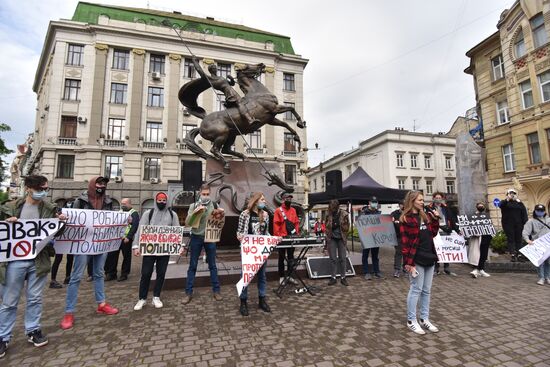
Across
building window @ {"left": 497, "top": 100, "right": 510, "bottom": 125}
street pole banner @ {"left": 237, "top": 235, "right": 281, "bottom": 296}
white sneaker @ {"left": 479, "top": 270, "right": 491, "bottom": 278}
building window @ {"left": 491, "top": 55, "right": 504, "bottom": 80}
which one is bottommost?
white sneaker @ {"left": 479, "top": 270, "right": 491, "bottom": 278}

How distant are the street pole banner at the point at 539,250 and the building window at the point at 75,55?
33212mm

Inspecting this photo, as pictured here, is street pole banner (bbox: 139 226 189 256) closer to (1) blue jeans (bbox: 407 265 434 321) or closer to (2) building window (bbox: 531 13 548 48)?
(1) blue jeans (bbox: 407 265 434 321)

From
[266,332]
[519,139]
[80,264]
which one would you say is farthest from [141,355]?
[519,139]

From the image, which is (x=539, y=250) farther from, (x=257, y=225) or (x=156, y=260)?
(x=156, y=260)

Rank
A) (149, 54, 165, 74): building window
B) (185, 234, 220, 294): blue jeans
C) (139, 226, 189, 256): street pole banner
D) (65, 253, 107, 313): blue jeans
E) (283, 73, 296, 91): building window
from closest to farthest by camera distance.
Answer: (65, 253, 107, 313): blue jeans → (139, 226, 189, 256): street pole banner → (185, 234, 220, 294): blue jeans → (149, 54, 165, 74): building window → (283, 73, 296, 91): building window

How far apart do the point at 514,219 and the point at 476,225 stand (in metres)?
1.12

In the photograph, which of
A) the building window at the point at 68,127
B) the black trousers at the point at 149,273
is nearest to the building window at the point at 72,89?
the building window at the point at 68,127

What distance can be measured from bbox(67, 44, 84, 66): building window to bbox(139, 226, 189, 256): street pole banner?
95.4 ft

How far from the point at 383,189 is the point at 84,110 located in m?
26.1

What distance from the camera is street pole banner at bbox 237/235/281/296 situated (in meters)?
4.53

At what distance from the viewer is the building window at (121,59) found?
2764 centimetres

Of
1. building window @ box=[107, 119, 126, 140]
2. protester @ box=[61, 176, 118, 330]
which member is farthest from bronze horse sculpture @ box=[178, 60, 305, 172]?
building window @ box=[107, 119, 126, 140]

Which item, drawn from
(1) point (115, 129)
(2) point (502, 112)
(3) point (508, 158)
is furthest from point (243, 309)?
(1) point (115, 129)

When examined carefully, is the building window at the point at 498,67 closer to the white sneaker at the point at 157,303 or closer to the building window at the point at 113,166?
the white sneaker at the point at 157,303
